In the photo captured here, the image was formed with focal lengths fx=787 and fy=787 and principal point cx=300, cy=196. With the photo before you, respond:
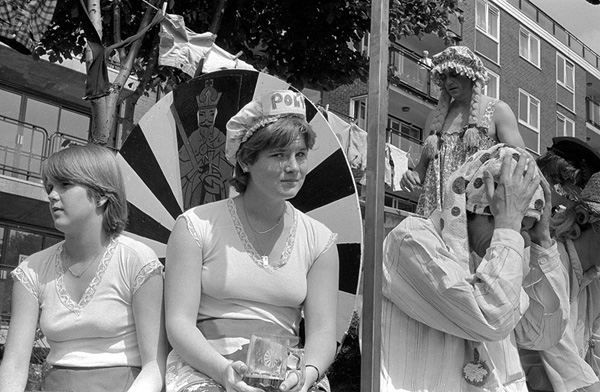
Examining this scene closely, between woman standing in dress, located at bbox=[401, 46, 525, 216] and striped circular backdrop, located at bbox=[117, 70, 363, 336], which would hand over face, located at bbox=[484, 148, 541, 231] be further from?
woman standing in dress, located at bbox=[401, 46, 525, 216]

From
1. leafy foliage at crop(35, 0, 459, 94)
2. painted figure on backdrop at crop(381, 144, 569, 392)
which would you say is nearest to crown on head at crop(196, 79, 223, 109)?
painted figure on backdrop at crop(381, 144, 569, 392)

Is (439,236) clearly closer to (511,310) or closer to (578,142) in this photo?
(511,310)

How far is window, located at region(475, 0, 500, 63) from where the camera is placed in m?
25.7

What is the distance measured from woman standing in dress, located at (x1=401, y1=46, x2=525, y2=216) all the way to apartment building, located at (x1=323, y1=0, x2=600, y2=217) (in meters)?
15.7

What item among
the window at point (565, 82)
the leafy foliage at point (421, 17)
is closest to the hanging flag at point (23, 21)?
the leafy foliage at point (421, 17)

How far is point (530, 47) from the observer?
28766 mm

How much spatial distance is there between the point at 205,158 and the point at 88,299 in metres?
0.86

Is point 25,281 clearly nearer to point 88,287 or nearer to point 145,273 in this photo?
point 88,287

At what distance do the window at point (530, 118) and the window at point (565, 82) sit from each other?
78.0 inches

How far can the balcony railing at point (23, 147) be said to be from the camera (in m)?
14.1

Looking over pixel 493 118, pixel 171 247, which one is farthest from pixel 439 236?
pixel 493 118

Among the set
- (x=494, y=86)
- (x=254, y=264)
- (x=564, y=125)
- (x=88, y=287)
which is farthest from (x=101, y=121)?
(x=564, y=125)

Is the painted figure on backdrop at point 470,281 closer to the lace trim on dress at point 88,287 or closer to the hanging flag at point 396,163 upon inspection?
the lace trim on dress at point 88,287

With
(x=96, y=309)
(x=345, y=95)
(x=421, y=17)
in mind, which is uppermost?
(x=345, y=95)
